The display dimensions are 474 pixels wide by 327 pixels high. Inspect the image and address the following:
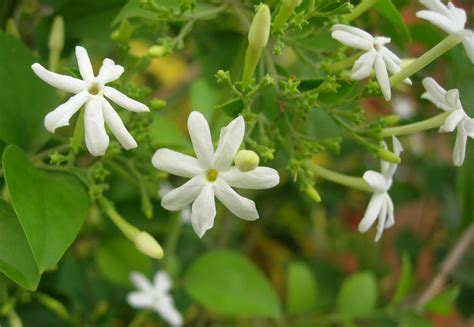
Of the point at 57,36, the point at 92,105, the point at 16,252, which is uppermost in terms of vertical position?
the point at 57,36

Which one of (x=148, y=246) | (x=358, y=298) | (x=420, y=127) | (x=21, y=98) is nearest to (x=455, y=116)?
(x=420, y=127)

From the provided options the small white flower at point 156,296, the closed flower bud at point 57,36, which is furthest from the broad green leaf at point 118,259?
the closed flower bud at point 57,36

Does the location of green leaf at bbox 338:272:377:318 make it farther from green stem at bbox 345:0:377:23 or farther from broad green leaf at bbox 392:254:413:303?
green stem at bbox 345:0:377:23

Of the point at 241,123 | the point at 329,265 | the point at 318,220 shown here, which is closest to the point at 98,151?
the point at 241,123

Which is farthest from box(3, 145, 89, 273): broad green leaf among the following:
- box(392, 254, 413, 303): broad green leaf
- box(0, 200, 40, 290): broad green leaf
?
box(392, 254, 413, 303): broad green leaf

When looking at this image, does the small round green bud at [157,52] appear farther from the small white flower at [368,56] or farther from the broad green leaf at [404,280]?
the broad green leaf at [404,280]

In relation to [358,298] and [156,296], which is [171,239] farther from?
[358,298]
